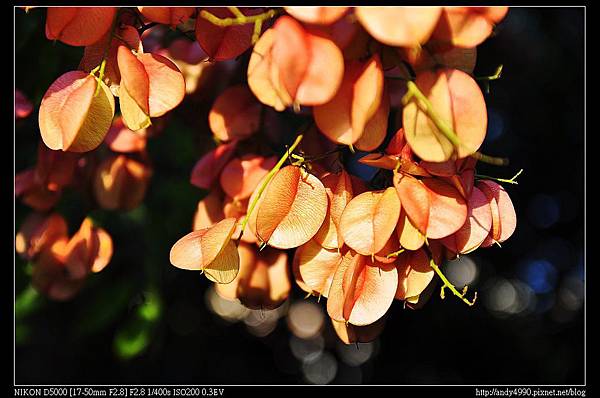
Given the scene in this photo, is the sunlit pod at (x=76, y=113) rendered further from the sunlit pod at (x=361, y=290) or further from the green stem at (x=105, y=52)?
the sunlit pod at (x=361, y=290)

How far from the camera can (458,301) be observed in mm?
1094

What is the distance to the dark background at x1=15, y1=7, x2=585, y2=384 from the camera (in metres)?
0.88

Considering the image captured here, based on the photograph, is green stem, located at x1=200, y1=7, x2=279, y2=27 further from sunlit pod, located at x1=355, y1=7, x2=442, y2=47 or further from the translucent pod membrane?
the translucent pod membrane

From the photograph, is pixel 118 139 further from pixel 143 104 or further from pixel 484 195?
pixel 484 195

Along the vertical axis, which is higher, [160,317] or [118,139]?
[118,139]

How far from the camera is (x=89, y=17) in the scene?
41cm

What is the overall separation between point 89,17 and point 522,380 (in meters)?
0.86

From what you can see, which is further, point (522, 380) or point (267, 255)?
point (522, 380)

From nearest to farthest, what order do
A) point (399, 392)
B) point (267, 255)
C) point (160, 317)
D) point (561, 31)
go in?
point (267, 255)
point (399, 392)
point (160, 317)
point (561, 31)

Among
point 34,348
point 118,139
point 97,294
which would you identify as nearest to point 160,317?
point 97,294

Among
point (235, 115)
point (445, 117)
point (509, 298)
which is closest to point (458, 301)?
point (509, 298)

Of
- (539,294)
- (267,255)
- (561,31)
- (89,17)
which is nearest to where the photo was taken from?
(89,17)

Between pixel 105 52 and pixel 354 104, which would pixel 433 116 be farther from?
pixel 105 52

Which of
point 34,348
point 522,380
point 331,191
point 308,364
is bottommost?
point 308,364
